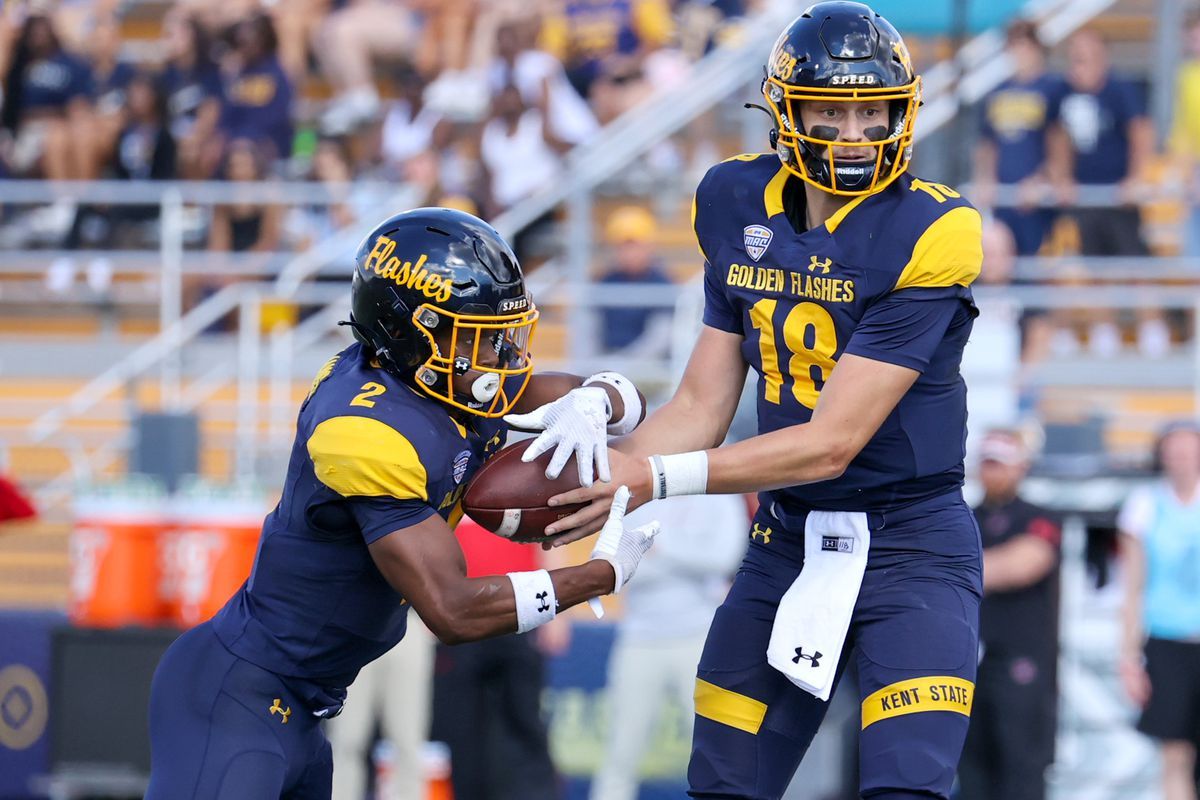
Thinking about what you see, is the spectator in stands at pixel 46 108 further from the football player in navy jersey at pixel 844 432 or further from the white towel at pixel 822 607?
the white towel at pixel 822 607

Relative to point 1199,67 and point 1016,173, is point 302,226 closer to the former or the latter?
point 1016,173

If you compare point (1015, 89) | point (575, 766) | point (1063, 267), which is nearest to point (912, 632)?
point (575, 766)

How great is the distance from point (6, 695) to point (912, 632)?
5.85m

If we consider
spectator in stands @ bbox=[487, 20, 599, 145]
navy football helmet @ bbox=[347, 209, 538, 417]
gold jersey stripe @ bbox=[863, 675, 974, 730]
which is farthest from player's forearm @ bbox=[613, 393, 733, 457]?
spectator in stands @ bbox=[487, 20, 599, 145]

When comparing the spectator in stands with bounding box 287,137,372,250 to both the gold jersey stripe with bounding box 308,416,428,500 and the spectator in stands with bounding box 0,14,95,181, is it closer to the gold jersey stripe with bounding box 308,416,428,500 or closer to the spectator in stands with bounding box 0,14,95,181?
the spectator in stands with bounding box 0,14,95,181

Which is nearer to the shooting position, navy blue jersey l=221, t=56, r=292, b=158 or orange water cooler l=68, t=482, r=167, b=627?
orange water cooler l=68, t=482, r=167, b=627

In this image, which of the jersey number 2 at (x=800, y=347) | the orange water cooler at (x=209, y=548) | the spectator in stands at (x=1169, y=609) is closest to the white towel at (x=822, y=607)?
the jersey number 2 at (x=800, y=347)

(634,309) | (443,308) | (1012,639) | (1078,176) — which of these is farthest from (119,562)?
(1078,176)

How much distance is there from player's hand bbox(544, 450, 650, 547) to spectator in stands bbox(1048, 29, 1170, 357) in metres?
5.69

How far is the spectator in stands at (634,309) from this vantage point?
8711 mm

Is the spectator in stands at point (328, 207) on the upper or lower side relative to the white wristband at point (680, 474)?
upper

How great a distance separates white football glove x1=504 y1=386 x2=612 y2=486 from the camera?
366cm

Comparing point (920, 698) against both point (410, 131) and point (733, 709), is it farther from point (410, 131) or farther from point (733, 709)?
point (410, 131)

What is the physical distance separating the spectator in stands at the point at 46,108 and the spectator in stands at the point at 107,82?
61 mm
